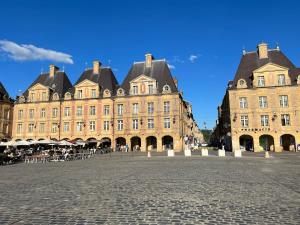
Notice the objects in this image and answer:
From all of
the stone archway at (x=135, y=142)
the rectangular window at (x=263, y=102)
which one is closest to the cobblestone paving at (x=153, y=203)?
the rectangular window at (x=263, y=102)

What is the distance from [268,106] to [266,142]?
587 centimetres

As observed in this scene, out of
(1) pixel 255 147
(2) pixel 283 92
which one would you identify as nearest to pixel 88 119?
(1) pixel 255 147

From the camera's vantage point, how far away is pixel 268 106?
1522 inches

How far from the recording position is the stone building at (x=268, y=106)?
37.7m

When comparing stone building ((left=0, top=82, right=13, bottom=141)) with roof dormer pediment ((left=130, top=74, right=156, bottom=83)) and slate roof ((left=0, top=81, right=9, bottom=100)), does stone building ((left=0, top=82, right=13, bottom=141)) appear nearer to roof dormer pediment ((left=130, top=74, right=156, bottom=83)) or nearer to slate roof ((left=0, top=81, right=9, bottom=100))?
slate roof ((left=0, top=81, right=9, bottom=100))

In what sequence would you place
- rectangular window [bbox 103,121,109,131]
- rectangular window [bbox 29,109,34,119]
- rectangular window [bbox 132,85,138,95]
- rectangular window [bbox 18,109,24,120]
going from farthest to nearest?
rectangular window [bbox 18,109,24,120]
rectangular window [bbox 29,109,34,119]
rectangular window [bbox 103,121,109,131]
rectangular window [bbox 132,85,138,95]

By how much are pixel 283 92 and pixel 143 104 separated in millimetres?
20717

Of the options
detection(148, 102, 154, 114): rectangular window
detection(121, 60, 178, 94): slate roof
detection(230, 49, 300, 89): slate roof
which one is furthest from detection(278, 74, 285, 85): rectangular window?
detection(148, 102, 154, 114): rectangular window

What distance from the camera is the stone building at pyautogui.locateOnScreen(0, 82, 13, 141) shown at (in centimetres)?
4753

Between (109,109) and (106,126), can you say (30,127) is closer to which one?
(106,126)

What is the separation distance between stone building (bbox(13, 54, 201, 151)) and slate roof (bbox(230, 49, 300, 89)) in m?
10.3

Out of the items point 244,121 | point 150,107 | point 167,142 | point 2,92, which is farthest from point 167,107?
point 2,92

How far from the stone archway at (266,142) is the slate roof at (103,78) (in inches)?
996

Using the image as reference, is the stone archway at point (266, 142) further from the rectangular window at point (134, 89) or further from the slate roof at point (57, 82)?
the slate roof at point (57, 82)
